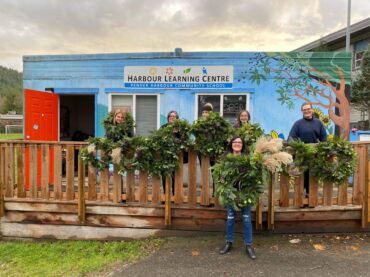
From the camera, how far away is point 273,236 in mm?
4422

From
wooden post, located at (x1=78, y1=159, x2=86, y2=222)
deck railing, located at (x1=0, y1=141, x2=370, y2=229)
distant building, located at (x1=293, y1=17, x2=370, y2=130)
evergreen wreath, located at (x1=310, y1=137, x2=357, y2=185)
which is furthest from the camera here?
distant building, located at (x1=293, y1=17, x2=370, y2=130)

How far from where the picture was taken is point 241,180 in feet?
12.3

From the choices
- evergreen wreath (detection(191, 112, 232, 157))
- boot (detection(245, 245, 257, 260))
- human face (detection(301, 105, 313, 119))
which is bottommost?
boot (detection(245, 245, 257, 260))

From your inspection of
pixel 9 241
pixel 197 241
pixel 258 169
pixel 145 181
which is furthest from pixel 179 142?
pixel 9 241

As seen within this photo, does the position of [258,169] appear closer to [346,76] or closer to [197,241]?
[197,241]

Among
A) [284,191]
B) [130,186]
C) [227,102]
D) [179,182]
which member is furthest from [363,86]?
[130,186]

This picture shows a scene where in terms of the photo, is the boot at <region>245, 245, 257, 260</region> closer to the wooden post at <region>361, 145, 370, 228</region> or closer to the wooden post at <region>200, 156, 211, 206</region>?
the wooden post at <region>200, 156, 211, 206</region>

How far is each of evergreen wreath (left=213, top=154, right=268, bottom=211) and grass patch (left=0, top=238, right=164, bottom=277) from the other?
1363 mm

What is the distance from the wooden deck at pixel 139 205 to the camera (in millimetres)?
4367

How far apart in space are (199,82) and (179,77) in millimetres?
480

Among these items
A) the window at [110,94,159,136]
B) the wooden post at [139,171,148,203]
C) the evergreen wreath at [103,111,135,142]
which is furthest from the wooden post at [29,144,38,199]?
the window at [110,94,159,136]

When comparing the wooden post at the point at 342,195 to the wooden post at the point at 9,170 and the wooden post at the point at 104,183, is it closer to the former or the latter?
the wooden post at the point at 104,183

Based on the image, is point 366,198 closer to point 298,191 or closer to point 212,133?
point 298,191

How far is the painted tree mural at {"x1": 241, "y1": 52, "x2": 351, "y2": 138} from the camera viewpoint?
673 centimetres
